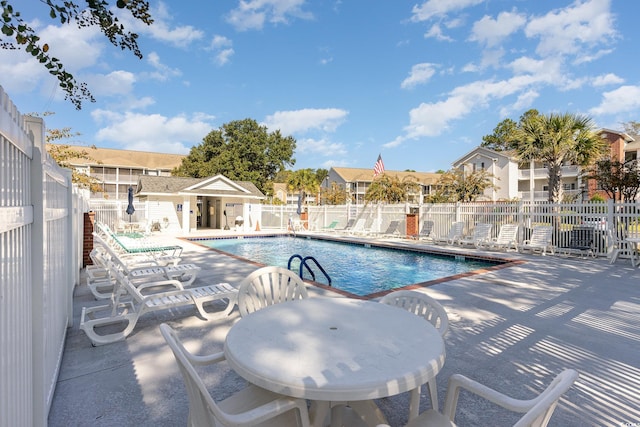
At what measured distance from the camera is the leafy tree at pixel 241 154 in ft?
128

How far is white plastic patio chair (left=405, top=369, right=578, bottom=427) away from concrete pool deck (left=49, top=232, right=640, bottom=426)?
623 mm

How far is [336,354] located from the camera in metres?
1.86

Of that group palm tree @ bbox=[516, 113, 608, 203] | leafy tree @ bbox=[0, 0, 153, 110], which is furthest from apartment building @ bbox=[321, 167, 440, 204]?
leafy tree @ bbox=[0, 0, 153, 110]

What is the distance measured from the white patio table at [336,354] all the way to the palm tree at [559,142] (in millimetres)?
13711

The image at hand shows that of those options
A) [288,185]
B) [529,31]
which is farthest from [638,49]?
[288,185]

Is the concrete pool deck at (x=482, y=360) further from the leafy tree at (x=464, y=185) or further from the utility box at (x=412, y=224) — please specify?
the leafy tree at (x=464, y=185)

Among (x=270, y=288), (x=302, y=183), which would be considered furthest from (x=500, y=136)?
(x=270, y=288)

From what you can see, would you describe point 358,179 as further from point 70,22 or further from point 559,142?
point 70,22

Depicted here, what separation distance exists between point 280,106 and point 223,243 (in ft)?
83.2

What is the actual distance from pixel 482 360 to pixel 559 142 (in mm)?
12830

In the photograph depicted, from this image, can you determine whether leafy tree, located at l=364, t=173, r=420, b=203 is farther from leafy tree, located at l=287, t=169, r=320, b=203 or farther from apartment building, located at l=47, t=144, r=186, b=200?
apartment building, located at l=47, t=144, r=186, b=200

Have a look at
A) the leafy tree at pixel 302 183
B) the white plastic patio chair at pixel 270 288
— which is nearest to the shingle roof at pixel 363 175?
the leafy tree at pixel 302 183

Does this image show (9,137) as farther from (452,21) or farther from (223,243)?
(452,21)

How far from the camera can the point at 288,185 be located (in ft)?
125
